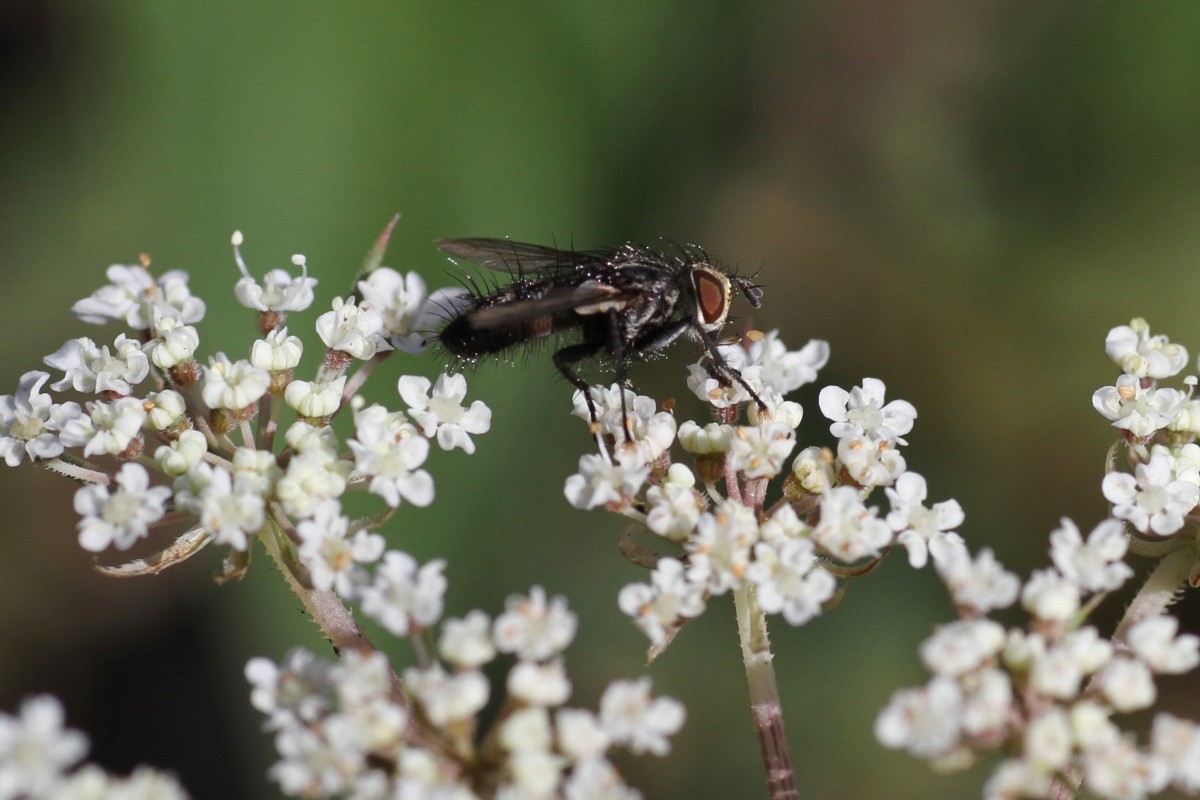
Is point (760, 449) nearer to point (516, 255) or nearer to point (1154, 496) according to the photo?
point (1154, 496)

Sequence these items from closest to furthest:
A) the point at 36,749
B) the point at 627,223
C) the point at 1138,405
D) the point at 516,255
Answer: the point at 36,749 < the point at 1138,405 < the point at 516,255 < the point at 627,223

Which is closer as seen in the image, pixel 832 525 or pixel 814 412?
pixel 832 525

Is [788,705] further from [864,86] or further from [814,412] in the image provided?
[864,86]

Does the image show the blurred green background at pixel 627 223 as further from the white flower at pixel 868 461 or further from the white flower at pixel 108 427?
the white flower at pixel 868 461

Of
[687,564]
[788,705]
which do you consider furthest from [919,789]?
[687,564]

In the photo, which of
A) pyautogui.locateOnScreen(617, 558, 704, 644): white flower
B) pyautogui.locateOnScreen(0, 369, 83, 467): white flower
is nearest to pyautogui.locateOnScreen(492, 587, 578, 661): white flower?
pyautogui.locateOnScreen(617, 558, 704, 644): white flower

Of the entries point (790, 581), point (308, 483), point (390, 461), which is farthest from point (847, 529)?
point (308, 483)
